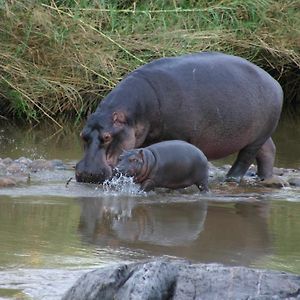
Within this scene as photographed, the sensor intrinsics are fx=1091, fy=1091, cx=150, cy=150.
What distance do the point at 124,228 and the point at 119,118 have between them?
163 cm

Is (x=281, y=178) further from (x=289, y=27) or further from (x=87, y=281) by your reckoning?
(x=289, y=27)

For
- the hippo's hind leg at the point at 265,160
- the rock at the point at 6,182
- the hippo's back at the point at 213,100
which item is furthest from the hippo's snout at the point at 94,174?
the hippo's hind leg at the point at 265,160

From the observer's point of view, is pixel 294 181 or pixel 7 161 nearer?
pixel 294 181

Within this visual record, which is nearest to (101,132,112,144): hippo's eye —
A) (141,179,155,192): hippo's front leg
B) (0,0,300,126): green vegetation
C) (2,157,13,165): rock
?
(141,179,155,192): hippo's front leg

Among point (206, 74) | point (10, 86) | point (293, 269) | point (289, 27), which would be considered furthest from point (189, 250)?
point (289, 27)

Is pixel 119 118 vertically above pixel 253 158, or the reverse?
pixel 119 118

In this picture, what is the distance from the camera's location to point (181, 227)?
5.91 m

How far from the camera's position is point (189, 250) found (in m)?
5.21

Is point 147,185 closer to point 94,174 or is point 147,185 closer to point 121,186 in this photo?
point 121,186

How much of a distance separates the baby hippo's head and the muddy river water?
14 cm

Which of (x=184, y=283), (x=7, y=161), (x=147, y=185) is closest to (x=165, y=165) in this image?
(x=147, y=185)

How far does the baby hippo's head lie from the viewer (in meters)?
6.89

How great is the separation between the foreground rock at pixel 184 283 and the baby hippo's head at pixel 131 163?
10.8 ft

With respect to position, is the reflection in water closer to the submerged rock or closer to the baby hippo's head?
A: the baby hippo's head
